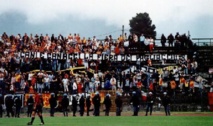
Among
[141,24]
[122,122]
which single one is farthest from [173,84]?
[141,24]

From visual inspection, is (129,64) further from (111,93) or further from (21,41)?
(21,41)

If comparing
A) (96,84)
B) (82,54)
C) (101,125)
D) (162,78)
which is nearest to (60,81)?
(96,84)

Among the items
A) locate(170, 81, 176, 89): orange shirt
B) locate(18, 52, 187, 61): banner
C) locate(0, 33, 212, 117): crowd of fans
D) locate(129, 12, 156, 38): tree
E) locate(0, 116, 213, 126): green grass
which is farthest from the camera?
locate(129, 12, 156, 38): tree

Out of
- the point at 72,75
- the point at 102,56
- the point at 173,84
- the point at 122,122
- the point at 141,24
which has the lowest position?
the point at 122,122

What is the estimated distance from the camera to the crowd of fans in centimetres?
4388

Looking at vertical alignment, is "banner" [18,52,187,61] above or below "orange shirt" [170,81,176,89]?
above

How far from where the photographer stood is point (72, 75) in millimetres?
45812

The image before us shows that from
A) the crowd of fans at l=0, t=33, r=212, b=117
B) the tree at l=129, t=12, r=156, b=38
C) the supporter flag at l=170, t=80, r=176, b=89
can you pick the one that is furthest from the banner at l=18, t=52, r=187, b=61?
the tree at l=129, t=12, r=156, b=38

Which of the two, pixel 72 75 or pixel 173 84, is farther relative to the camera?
pixel 72 75

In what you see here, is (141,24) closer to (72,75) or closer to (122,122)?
(72,75)

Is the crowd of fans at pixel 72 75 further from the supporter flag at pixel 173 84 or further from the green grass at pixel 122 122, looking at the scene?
the green grass at pixel 122 122

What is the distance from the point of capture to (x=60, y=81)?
44125 mm

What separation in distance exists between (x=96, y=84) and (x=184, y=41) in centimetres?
1401

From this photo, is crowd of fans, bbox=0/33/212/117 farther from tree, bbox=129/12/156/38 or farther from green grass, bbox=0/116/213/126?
tree, bbox=129/12/156/38
